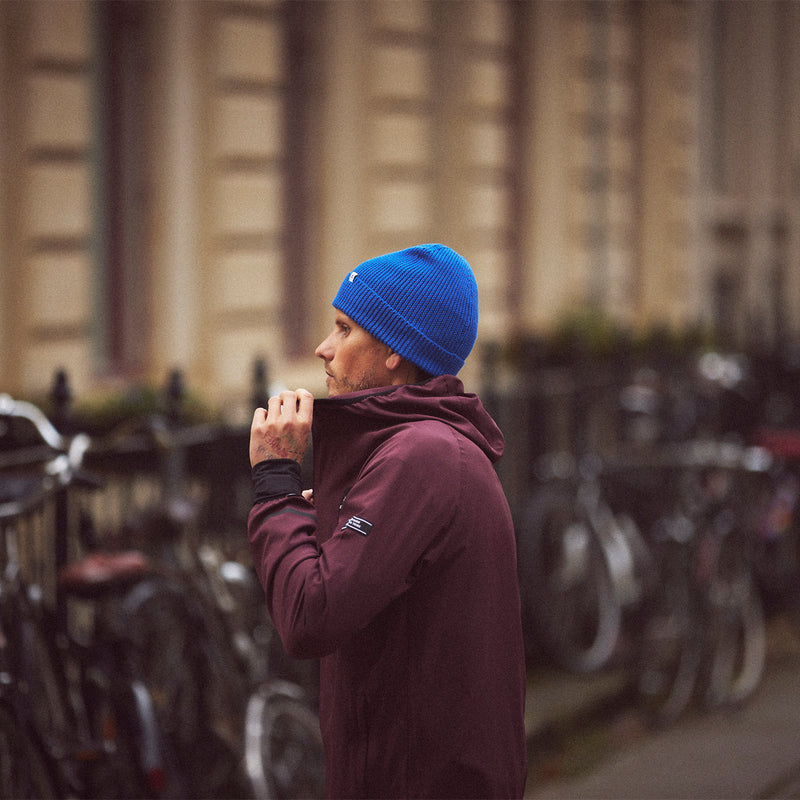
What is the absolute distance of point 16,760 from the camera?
10.4 ft

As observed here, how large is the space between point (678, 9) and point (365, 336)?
37.6 ft

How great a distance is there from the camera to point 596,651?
6227 millimetres

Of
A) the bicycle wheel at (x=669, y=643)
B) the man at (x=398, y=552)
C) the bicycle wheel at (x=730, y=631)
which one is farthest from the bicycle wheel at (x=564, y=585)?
the man at (x=398, y=552)

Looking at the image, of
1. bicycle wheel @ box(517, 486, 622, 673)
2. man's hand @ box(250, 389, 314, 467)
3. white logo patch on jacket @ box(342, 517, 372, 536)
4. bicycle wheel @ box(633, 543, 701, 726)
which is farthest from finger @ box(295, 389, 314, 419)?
bicycle wheel @ box(633, 543, 701, 726)

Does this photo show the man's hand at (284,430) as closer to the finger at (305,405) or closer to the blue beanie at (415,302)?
the finger at (305,405)

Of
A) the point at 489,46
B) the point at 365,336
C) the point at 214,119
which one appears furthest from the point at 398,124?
the point at 365,336

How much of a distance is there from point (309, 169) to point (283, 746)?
5.51 metres

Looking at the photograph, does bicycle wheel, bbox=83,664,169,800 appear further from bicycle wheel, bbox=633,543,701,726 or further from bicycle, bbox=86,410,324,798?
bicycle wheel, bbox=633,543,701,726

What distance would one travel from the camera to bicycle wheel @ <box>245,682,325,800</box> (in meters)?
3.95

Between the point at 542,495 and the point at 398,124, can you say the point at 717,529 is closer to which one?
the point at 542,495

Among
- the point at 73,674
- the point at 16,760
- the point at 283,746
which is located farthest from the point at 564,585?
the point at 16,760

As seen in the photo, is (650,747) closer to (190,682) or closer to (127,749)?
(190,682)

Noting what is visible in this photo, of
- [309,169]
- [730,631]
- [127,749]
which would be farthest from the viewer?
[309,169]

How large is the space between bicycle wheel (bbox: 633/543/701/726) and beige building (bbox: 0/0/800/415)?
2.84 meters
